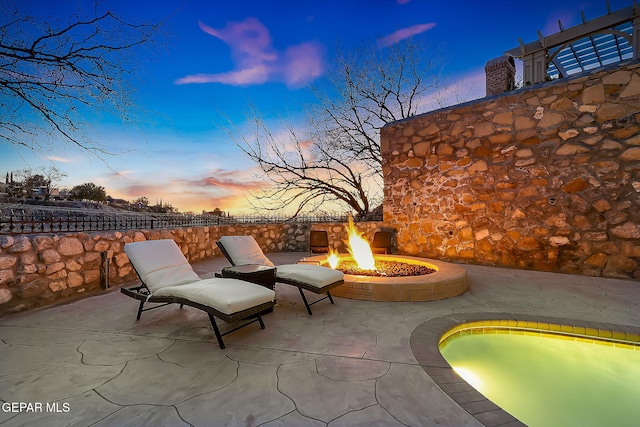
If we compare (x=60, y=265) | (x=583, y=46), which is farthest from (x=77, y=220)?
(x=583, y=46)

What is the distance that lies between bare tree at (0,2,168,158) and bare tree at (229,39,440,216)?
226 inches

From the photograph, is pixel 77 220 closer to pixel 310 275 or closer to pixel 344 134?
pixel 310 275

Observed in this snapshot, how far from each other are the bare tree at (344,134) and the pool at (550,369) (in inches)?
286

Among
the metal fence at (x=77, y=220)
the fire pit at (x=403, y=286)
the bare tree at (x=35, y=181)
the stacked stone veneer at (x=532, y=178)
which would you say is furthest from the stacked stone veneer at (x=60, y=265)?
the stacked stone veneer at (x=532, y=178)

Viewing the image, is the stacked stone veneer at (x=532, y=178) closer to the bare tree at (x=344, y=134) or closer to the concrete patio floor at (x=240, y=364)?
the concrete patio floor at (x=240, y=364)

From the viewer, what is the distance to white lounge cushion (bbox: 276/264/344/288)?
137 inches

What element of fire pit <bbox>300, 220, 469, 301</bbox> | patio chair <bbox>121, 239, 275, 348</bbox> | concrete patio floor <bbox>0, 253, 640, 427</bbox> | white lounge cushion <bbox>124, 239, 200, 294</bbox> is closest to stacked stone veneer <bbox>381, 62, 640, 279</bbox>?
concrete patio floor <bbox>0, 253, 640, 427</bbox>

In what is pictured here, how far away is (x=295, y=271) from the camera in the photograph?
3.63 m

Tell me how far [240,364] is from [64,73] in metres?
4.00

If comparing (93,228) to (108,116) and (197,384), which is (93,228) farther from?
(197,384)

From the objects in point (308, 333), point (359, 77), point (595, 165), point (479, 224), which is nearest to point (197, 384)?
point (308, 333)

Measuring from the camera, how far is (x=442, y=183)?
7.01 metres

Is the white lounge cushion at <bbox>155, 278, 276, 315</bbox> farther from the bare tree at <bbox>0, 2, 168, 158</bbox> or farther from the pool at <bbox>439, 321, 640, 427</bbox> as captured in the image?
the bare tree at <bbox>0, 2, 168, 158</bbox>

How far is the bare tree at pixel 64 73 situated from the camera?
3.36 m
